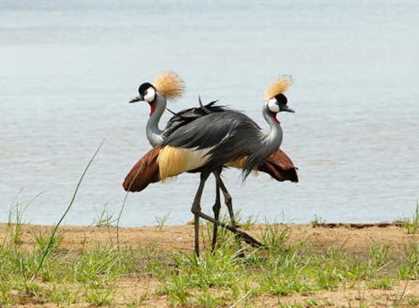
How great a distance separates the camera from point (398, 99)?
13.7 meters

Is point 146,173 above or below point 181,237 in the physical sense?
above

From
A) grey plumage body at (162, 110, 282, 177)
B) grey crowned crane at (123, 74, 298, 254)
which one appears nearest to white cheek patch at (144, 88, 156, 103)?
grey crowned crane at (123, 74, 298, 254)

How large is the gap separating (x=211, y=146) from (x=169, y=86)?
950mm

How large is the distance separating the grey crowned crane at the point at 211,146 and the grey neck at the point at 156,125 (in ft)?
0.75

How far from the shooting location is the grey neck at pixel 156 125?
26.2 feet

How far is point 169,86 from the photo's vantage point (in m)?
8.20

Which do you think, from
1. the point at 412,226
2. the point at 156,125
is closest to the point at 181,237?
the point at 156,125

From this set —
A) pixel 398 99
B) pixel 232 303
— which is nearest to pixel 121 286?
pixel 232 303

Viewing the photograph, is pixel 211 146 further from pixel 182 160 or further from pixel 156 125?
pixel 156 125

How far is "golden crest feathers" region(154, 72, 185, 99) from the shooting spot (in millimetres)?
8203

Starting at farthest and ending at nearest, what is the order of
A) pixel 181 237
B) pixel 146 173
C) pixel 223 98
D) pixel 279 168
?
pixel 223 98 < pixel 181 237 < pixel 279 168 < pixel 146 173

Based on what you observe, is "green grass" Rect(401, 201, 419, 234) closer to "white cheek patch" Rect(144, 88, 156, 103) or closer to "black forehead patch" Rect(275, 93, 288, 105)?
"black forehead patch" Rect(275, 93, 288, 105)

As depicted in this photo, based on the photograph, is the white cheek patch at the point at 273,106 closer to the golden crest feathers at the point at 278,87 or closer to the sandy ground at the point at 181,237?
the golden crest feathers at the point at 278,87

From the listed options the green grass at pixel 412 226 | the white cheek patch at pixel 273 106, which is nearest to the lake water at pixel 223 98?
the green grass at pixel 412 226
